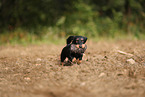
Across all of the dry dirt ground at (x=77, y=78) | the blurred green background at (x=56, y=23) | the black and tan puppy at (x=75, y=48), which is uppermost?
the blurred green background at (x=56, y=23)

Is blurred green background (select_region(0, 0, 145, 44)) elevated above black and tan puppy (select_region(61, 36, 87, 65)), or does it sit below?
above

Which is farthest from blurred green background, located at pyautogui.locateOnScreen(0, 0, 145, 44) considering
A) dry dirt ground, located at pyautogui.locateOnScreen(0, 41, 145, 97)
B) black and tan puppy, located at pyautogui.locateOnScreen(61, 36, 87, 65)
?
black and tan puppy, located at pyautogui.locateOnScreen(61, 36, 87, 65)

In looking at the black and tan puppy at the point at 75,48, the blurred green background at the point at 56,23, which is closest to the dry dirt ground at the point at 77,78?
the black and tan puppy at the point at 75,48

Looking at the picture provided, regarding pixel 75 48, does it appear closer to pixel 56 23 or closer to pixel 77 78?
pixel 77 78

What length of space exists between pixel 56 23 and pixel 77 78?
219 inches

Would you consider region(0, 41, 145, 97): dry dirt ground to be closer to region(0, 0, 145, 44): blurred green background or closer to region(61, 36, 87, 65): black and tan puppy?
region(61, 36, 87, 65): black and tan puppy

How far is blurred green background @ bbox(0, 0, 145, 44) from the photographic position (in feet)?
21.3

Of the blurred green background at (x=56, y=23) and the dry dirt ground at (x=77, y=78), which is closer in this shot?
the dry dirt ground at (x=77, y=78)

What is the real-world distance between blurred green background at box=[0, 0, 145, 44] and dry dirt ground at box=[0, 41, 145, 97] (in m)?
3.04

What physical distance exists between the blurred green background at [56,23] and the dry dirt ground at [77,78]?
3.04m

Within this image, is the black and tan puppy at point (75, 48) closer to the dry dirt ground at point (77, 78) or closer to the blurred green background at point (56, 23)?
the dry dirt ground at point (77, 78)

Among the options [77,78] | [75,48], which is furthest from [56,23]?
[77,78]

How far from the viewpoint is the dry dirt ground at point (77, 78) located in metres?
1.75

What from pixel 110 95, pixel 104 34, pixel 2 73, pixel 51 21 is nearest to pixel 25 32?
pixel 51 21
